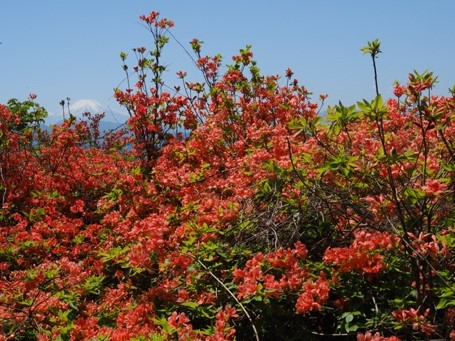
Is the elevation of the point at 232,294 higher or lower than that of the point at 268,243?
lower

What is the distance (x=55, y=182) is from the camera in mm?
6227

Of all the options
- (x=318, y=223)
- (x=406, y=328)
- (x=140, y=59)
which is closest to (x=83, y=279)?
(x=318, y=223)

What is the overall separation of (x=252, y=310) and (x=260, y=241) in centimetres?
64

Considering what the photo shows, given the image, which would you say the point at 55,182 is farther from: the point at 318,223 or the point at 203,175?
the point at 318,223

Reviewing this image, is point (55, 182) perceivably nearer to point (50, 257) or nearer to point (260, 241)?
point (50, 257)

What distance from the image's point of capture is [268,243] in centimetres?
324

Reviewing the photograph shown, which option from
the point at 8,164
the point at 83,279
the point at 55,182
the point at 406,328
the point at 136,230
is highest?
the point at 8,164

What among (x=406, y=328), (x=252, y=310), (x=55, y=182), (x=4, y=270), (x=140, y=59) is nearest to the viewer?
(x=406, y=328)

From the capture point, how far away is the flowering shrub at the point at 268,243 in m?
2.62

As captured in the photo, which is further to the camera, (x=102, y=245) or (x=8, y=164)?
(x=8, y=164)

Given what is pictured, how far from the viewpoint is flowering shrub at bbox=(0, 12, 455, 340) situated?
262cm

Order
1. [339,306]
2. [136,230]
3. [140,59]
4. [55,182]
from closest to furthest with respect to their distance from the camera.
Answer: [339,306], [136,230], [55,182], [140,59]

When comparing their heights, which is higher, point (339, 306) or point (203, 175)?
point (203, 175)

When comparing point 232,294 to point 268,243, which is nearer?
point 232,294
